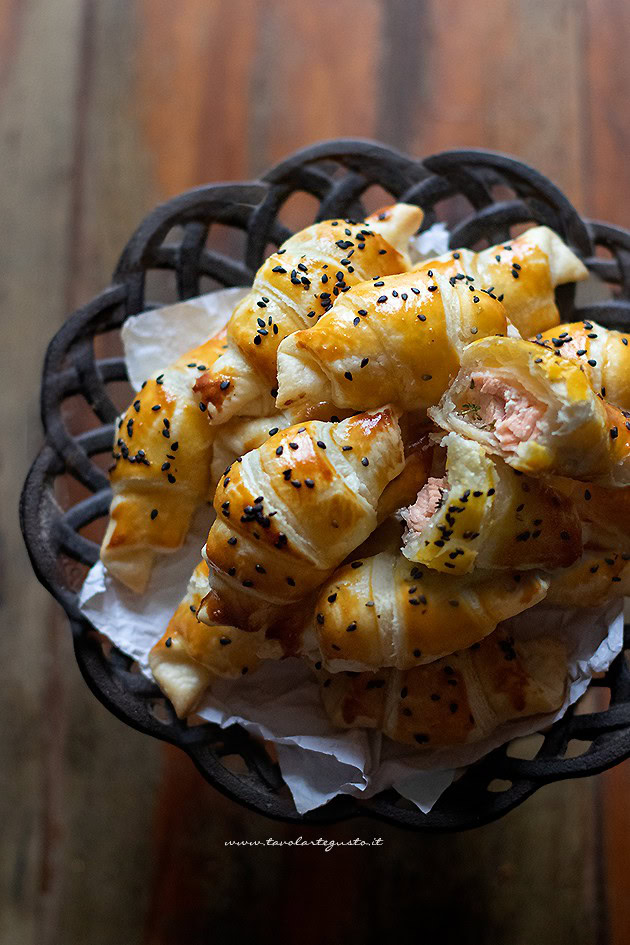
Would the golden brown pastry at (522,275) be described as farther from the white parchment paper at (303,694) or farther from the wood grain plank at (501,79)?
the wood grain plank at (501,79)

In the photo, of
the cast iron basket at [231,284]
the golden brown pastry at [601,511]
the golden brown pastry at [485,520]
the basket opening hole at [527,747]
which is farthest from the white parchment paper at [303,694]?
the basket opening hole at [527,747]

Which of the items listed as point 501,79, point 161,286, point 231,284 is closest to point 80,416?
point 161,286

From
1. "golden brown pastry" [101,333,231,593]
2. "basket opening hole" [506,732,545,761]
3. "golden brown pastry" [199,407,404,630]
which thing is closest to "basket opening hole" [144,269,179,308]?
"golden brown pastry" [101,333,231,593]

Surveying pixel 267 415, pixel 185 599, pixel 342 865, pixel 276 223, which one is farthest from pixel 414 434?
pixel 342 865

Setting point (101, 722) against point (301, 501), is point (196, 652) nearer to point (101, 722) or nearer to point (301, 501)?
point (301, 501)

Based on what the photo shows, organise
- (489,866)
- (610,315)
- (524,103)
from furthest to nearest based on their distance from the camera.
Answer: (524,103)
(489,866)
(610,315)

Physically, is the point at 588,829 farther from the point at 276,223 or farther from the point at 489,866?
the point at 276,223
